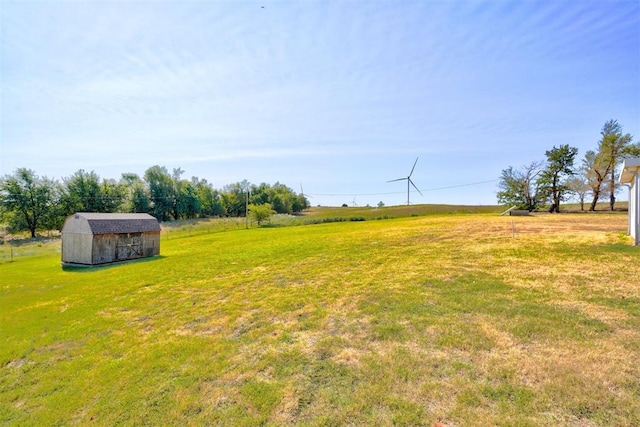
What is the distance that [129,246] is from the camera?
72.6 feet

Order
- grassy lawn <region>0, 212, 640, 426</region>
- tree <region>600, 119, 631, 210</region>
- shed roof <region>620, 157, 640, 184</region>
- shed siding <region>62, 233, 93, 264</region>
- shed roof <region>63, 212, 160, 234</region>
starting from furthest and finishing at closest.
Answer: tree <region>600, 119, 631, 210</region> → shed roof <region>63, 212, 160, 234</region> → shed siding <region>62, 233, 93, 264</region> → shed roof <region>620, 157, 640, 184</region> → grassy lawn <region>0, 212, 640, 426</region>

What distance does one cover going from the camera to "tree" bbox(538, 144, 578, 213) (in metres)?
41.6

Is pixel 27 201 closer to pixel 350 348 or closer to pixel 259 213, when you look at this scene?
pixel 259 213

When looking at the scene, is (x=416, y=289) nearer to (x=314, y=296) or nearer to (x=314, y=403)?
(x=314, y=296)

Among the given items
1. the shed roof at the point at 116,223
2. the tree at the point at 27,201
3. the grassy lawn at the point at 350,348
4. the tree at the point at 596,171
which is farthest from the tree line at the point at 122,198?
the tree at the point at 596,171

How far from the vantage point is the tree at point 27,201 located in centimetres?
4591

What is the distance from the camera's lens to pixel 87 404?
197 inches

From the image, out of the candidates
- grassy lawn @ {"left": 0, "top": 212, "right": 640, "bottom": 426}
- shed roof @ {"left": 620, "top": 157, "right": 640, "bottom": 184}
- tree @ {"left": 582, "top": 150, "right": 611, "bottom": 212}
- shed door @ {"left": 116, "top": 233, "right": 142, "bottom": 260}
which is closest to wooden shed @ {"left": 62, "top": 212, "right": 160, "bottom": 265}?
shed door @ {"left": 116, "top": 233, "right": 142, "bottom": 260}

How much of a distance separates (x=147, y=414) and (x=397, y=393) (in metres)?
3.82

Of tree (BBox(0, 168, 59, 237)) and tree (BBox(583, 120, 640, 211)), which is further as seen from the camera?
tree (BBox(0, 168, 59, 237))

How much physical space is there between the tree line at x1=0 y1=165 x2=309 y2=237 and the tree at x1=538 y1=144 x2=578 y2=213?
4405cm

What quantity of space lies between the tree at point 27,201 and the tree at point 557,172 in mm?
78808

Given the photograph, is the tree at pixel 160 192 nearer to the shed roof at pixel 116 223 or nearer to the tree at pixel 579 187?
the shed roof at pixel 116 223

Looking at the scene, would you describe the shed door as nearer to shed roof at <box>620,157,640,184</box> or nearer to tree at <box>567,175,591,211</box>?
shed roof at <box>620,157,640,184</box>
